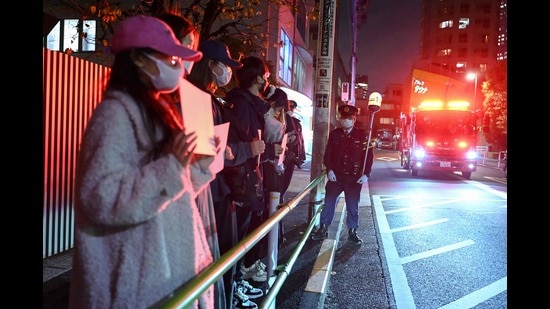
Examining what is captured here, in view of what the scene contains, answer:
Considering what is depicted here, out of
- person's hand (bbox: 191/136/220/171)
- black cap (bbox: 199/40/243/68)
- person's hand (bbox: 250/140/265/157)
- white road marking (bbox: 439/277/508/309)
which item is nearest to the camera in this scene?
person's hand (bbox: 191/136/220/171)

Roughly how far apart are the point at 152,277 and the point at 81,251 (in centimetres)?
25

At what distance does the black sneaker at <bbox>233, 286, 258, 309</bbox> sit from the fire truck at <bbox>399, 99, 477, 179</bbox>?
14.7 meters

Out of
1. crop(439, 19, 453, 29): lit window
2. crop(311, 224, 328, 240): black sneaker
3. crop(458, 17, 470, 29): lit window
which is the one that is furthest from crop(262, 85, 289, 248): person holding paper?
crop(439, 19, 453, 29): lit window

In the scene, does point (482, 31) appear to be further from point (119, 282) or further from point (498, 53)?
point (119, 282)

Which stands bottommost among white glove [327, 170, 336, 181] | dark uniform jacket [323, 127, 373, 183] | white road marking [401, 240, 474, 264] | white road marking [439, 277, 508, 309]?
white road marking [439, 277, 508, 309]

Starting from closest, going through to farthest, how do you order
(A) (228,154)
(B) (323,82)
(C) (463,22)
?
(A) (228,154) → (B) (323,82) → (C) (463,22)

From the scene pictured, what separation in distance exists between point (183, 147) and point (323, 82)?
5918 mm

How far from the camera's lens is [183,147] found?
1.43 meters

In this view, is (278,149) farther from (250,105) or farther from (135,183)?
(135,183)

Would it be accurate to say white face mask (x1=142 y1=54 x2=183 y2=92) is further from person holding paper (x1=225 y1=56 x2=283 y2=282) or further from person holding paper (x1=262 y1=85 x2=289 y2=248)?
person holding paper (x1=262 y1=85 x2=289 y2=248)

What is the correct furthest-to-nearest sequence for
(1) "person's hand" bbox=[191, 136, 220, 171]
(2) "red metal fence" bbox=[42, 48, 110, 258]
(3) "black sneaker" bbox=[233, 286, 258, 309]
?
(2) "red metal fence" bbox=[42, 48, 110, 258] → (3) "black sneaker" bbox=[233, 286, 258, 309] → (1) "person's hand" bbox=[191, 136, 220, 171]

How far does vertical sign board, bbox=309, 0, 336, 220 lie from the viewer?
7.06 m

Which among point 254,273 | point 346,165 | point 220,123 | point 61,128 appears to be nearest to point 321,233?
point 346,165
